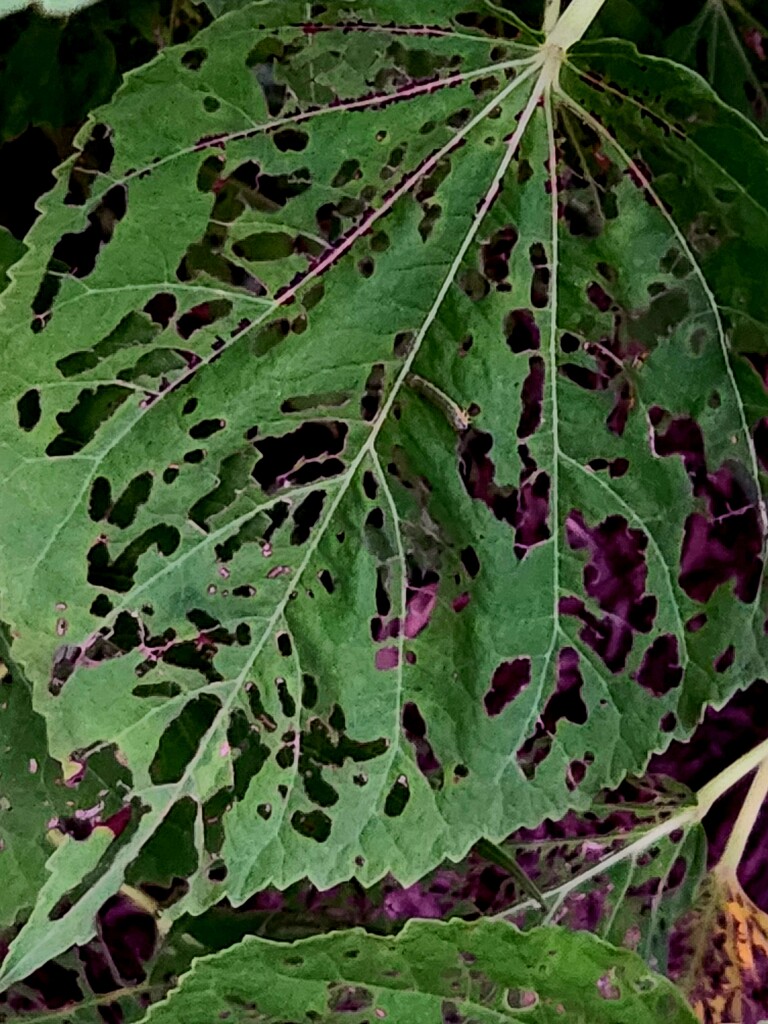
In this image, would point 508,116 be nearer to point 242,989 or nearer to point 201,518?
point 201,518

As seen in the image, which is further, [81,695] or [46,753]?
[46,753]

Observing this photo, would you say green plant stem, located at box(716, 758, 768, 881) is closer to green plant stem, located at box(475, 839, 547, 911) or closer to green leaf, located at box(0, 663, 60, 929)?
green plant stem, located at box(475, 839, 547, 911)

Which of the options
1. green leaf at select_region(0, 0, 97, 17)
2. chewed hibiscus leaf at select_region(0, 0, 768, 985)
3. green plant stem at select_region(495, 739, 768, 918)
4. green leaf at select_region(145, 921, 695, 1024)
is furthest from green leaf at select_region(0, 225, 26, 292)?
green plant stem at select_region(495, 739, 768, 918)

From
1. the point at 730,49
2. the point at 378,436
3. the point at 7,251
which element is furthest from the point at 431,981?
the point at 730,49

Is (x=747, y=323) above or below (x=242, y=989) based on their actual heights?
above

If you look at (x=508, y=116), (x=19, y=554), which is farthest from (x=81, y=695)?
(x=508, y=116)

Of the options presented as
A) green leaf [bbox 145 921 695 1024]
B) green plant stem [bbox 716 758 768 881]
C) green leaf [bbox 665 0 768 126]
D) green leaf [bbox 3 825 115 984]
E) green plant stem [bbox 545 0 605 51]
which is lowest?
green plant stem [bbox 716 758 768 881]
